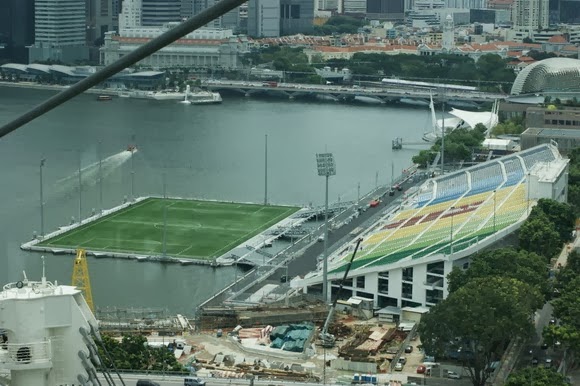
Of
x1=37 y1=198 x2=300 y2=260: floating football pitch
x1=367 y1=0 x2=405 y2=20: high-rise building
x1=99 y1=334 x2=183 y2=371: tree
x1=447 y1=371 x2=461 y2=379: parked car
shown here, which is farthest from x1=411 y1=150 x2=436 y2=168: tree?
x1=367 y1=0 x2=405 y2=20: high-rise building

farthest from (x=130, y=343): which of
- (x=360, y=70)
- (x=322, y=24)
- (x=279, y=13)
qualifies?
(x=322, y=24)

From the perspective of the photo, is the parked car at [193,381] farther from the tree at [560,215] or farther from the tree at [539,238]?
the tree at [560,215]

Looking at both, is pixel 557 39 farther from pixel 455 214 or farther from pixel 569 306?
pixel 569 306

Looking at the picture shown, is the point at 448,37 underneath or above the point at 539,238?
above

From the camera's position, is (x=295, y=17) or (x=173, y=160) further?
(x=295, y=17)

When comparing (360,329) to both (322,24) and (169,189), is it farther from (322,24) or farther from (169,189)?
(322,24)

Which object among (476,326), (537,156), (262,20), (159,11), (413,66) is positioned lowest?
(476,326)

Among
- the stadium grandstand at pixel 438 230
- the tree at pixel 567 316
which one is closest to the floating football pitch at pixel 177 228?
the stadium grandstand at pixel 438 230

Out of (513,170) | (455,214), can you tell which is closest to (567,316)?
(455,214)
